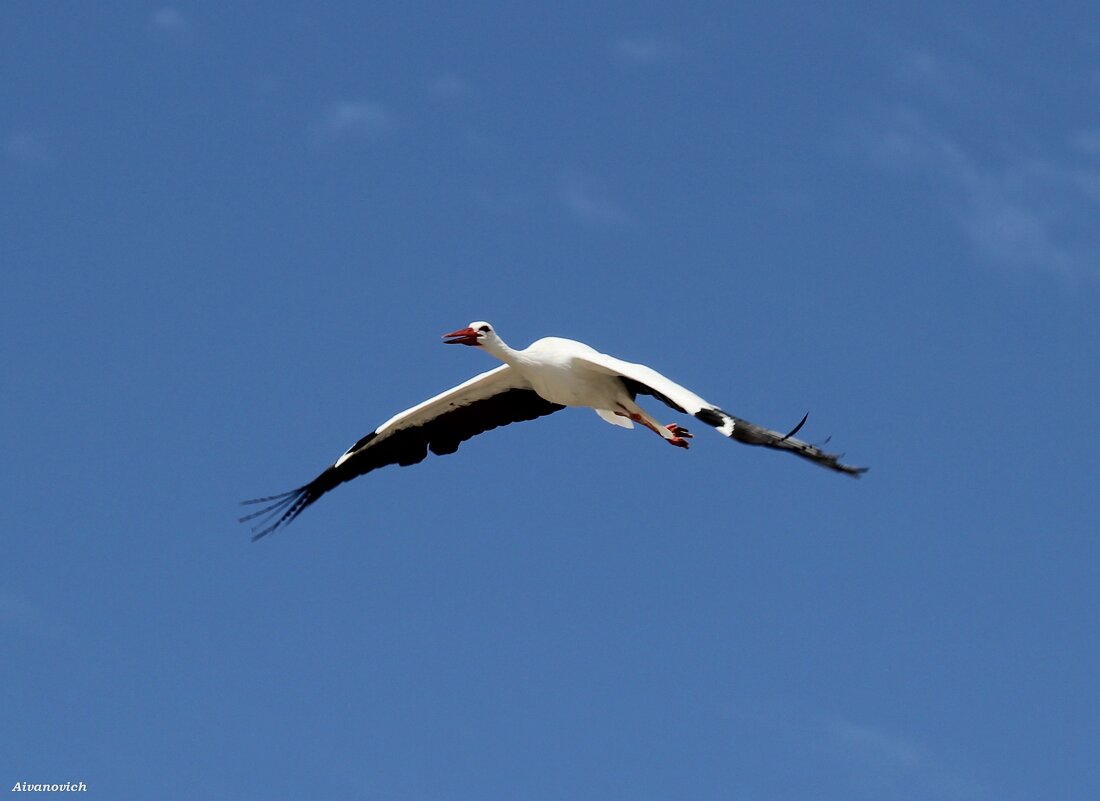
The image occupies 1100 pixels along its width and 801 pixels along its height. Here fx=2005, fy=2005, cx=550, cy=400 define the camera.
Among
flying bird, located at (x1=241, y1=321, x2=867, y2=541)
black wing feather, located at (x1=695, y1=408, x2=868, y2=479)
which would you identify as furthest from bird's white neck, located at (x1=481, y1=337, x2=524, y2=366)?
black wing feather, located at (x1=695, y1=408, x2=868, y2=479)

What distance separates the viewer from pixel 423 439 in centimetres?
2370

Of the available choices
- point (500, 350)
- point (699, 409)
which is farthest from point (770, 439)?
point (500, 350)

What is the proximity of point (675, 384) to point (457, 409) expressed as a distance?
14.5 ft

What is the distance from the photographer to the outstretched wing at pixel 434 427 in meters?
23.1

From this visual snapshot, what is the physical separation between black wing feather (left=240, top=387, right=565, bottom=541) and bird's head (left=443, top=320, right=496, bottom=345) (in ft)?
5.89

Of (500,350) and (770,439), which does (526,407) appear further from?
(770,439)

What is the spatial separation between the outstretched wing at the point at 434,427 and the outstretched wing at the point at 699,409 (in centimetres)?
220

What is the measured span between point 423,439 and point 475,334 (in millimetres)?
2669

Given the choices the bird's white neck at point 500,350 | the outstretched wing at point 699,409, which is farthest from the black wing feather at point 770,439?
the bird's white neck at point 500,350

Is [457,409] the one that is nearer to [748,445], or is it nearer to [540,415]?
[540,415]

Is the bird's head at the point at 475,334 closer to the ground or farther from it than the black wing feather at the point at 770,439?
farther from it

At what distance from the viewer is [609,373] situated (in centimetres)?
2098

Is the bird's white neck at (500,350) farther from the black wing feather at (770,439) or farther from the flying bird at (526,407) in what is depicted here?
the black wing feather at (770,439)

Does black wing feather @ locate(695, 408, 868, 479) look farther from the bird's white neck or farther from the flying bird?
the bird's white neck
